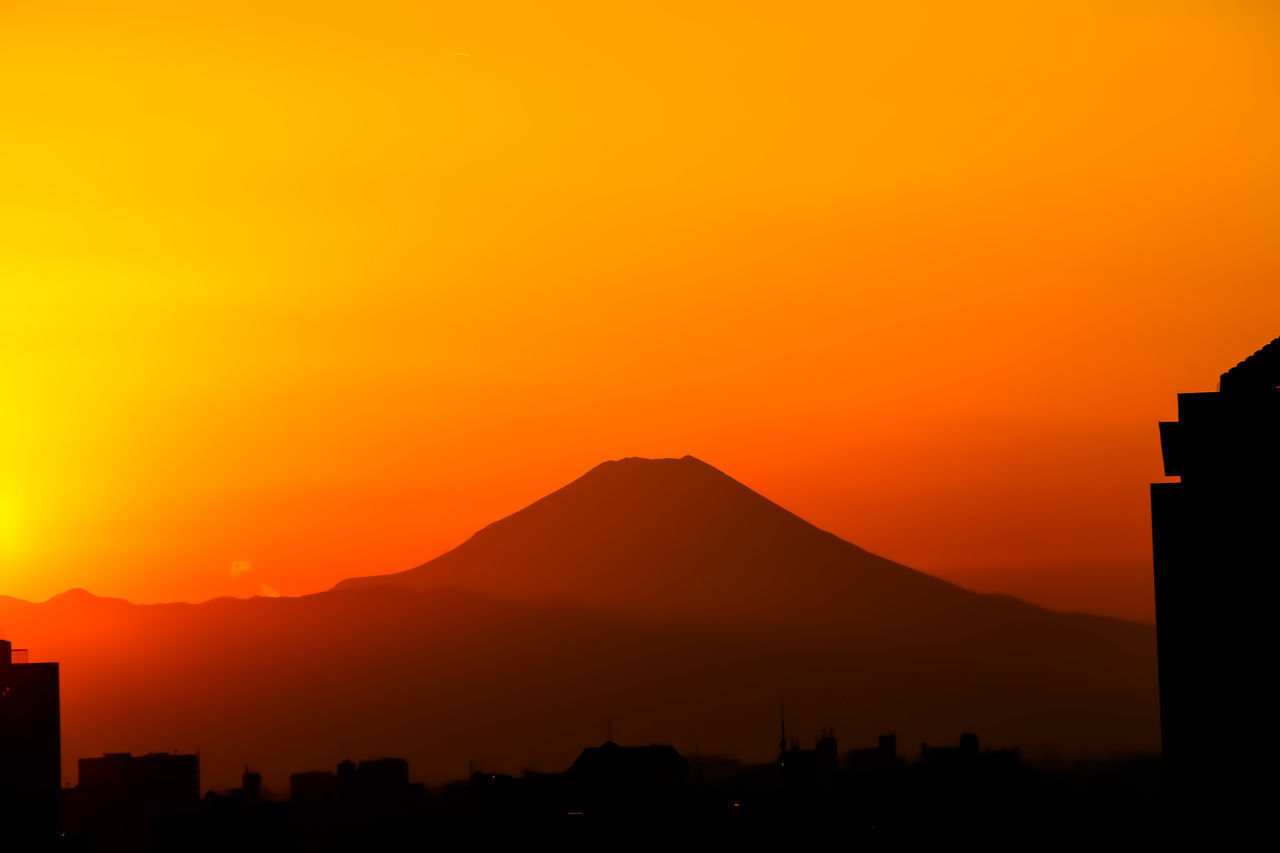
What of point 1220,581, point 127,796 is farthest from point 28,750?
point 1220,581

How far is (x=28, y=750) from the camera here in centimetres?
11756

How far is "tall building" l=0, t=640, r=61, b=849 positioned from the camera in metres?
114

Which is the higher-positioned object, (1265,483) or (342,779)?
(1265,483)

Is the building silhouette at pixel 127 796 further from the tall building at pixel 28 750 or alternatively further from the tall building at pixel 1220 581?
the tall building at pixel 1220 581

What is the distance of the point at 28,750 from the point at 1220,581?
9171 cm

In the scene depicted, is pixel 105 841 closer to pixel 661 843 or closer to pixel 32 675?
pixel 32 675

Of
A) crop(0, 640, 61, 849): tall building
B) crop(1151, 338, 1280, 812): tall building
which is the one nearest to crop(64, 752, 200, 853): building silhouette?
crop(0, 640, 61, 849): tall building

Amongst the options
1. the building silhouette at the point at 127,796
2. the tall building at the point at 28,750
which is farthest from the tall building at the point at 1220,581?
the building silhouette at the point at 127,796

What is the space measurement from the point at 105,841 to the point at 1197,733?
125540 mm

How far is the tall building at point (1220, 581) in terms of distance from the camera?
39.8 meters

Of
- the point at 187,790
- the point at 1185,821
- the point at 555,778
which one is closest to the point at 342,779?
the point at 187,790

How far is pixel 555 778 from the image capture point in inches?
5586

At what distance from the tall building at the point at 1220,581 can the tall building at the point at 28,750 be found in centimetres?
8362

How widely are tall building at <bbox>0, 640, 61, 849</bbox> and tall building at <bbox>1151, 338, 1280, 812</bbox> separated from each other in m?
83.6
